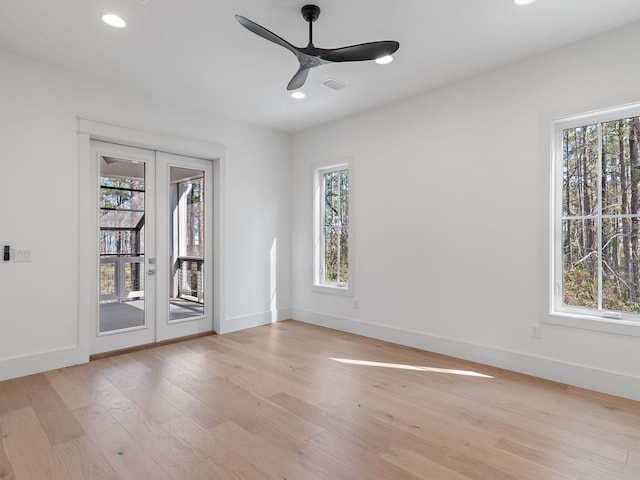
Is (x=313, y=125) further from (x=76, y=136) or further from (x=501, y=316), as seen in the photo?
(x=501, y=316)

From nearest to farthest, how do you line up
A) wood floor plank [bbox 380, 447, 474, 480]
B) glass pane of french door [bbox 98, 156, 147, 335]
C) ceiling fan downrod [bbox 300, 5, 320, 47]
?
wood floor plank [bbox 380, 447, 474, 480] < ceiling fan downrod [bbox 300, 5, 320, 47] < glass pane of french door [bbox 98, 156, 147, 335]

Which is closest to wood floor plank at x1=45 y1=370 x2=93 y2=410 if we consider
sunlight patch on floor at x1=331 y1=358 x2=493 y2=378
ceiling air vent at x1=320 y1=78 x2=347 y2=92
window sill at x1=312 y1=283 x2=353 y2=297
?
sunlight patch on floor at x1=331 y1=358 x2=493 y2=378

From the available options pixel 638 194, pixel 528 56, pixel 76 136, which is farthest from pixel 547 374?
pixel 76 136

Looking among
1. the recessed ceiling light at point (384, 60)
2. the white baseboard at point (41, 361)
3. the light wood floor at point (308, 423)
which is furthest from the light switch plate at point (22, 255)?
the recessed ceiling light at point (384, 60)

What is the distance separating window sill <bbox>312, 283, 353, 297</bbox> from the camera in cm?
487

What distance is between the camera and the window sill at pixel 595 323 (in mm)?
2834

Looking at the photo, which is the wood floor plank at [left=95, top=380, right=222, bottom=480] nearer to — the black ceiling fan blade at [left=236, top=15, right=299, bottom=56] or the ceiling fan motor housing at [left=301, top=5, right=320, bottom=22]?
the black ceiling fan blade at [left=236, top=15, right=299, bottom=56]

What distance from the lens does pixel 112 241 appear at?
4.00 m

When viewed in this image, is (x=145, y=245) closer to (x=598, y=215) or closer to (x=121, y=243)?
(x=121, y=243)

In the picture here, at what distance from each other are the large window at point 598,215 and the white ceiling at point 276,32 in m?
0.80

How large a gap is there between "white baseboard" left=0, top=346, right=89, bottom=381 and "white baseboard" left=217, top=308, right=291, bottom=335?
1.60 m

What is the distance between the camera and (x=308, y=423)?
2475 mm

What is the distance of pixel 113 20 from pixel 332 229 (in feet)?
11.2

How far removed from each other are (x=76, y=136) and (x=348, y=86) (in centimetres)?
282
